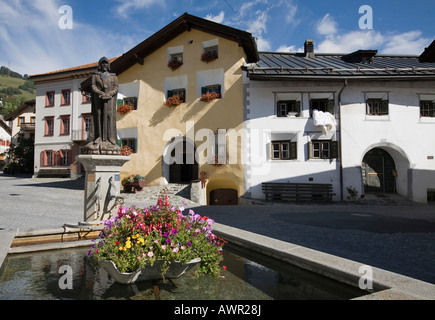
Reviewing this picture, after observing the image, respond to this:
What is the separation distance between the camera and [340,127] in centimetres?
1591

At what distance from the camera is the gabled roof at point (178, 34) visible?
53.7ft

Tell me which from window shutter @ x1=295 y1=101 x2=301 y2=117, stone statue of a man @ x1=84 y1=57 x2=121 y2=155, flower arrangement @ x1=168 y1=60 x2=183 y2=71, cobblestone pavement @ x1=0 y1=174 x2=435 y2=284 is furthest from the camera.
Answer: flower arrangement @ x1=168 y1=60 x2=183 y2=71

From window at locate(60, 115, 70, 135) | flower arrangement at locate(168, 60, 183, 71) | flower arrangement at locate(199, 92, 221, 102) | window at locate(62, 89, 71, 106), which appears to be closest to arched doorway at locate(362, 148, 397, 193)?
flower arrangement at locate(199, 92, 221, 102)

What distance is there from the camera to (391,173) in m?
16.9

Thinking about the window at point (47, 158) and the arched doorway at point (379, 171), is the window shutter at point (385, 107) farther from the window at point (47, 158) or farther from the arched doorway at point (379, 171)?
the window at point (47, 158)

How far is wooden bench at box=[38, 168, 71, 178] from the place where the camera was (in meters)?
28.0

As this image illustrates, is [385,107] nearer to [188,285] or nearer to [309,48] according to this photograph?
[309,48]

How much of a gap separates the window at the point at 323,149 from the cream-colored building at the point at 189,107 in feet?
13.6

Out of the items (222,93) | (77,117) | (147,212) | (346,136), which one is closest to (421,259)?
(147,212)

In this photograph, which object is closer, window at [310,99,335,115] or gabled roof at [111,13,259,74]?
window at [310,99,335,115]

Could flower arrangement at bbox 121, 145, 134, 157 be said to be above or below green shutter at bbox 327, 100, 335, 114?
below

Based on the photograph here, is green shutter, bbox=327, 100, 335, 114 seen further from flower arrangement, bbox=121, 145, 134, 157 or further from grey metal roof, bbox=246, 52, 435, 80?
flower arrangement, bbox=121, 145, 134, 157
